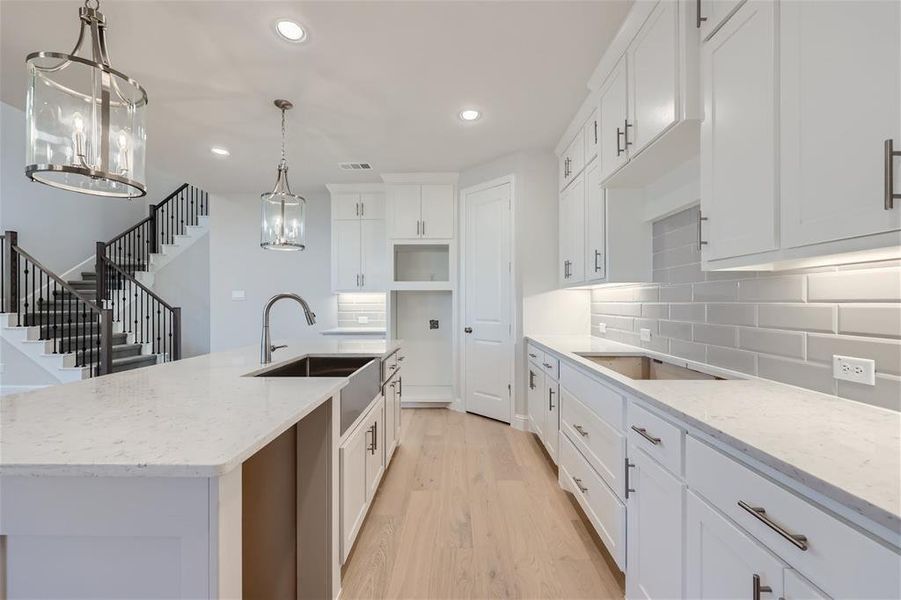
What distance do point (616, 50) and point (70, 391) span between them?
9.80ft

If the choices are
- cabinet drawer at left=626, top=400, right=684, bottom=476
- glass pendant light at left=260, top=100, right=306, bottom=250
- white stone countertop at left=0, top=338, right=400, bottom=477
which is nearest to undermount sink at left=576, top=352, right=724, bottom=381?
cabinet drawer at left=626, top=400, right=684, bottom=476

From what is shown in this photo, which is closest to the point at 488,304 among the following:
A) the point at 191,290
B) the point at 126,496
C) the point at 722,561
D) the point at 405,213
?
the point at 405,213

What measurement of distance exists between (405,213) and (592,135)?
2321mm

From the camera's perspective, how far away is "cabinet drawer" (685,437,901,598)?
1.98ft

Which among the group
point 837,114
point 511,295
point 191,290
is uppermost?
point 837,114

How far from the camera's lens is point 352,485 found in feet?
5.50

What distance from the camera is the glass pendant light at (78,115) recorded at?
1.23 meters

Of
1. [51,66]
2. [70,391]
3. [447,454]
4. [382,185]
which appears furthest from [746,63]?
[382,185]

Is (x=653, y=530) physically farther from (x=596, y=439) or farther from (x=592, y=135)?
(x=592, y=135)

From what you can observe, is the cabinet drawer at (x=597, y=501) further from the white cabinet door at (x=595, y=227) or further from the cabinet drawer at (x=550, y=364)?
the white cabinet door at (x=595, y=227)

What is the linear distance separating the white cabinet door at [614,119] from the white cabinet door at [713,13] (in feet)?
1.81

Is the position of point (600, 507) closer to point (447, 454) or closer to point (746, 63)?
point (447, 454)

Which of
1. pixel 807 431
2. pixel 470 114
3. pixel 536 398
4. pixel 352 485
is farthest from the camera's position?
pixel 536 398

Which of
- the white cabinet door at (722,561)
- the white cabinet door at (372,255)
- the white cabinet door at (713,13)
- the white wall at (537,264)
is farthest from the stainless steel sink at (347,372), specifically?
the white cabinet door at (372,255)
